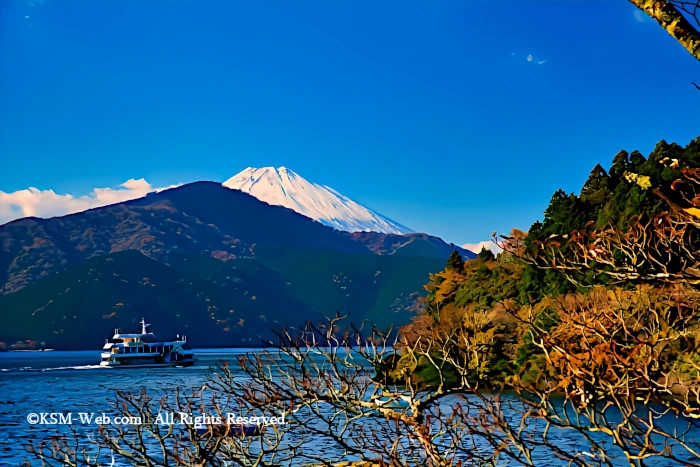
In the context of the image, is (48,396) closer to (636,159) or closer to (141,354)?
(141,354)

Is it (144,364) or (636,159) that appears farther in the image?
(144,364)

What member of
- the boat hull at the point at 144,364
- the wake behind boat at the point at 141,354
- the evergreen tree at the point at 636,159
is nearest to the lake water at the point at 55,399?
the boat hull at the point at 144,364

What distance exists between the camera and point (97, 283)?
557ft

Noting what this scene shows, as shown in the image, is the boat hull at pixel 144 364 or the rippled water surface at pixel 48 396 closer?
the rippled water surface at pixel 48 396

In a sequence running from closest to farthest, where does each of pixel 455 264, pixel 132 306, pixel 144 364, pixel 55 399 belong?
Answer: pixel 55 399 < pixel 455 264 < pixel 144 364 < pixel 132 306

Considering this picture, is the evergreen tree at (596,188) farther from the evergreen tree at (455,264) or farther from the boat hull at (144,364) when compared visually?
the boat hull at (144,364)

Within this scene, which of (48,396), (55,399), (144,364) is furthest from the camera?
(144,364)

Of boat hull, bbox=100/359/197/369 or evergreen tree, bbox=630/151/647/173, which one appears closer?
evergreen tree, bbox=630/151/647/173

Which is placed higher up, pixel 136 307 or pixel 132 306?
pixel 132 306

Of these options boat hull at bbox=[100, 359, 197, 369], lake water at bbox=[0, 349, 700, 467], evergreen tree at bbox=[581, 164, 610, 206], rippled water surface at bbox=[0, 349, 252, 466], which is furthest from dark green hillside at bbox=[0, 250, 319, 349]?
evergreen tree at bbox=[581, 164, 610, 206]

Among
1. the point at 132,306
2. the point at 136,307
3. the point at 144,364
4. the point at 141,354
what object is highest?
the point at 132,306

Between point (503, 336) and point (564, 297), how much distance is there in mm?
5334

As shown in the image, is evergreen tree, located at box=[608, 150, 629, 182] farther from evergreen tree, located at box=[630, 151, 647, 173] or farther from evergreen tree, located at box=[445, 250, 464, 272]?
evergreen tree, located at box=[445, 250, 464, 272]

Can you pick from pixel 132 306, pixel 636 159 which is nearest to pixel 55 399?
pixel 636 159
